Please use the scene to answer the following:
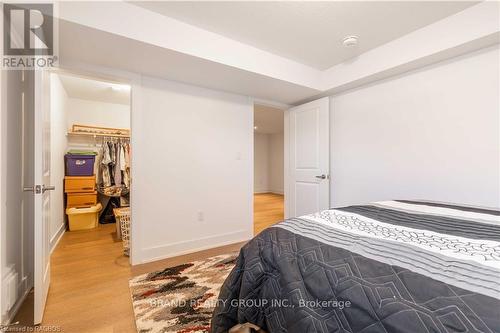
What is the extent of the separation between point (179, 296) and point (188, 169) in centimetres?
138

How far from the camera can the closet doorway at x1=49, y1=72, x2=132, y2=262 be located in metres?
2.83

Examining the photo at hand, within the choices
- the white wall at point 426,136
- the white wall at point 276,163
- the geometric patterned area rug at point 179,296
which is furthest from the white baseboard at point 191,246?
the white wall at point 276,163

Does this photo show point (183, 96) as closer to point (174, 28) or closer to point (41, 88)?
point (174, 28)

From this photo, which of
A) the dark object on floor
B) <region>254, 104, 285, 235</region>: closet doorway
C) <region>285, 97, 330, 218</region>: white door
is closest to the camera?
<region>285, 97, 330, 218</region>: white door

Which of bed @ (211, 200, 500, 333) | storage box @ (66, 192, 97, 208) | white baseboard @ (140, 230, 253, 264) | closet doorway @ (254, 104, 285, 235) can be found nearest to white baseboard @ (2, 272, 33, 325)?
white baseboard @ (140, 230, 253, 264)

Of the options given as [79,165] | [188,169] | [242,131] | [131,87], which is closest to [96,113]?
[79,165]

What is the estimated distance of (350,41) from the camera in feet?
7.20

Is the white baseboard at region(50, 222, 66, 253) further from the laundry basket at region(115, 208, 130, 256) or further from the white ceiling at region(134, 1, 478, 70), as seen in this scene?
the white ceiling at region(134, 1, 478, 70)

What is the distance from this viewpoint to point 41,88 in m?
1.50

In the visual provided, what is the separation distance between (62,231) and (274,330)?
12.0 ft

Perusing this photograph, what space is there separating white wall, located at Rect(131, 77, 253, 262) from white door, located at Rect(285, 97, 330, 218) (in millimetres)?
731

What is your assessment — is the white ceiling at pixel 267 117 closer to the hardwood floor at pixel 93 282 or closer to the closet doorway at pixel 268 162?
the closet doorway at pixel 268 162

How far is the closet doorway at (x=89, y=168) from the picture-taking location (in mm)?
2829

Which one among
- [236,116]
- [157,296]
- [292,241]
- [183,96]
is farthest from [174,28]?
[157,296]
